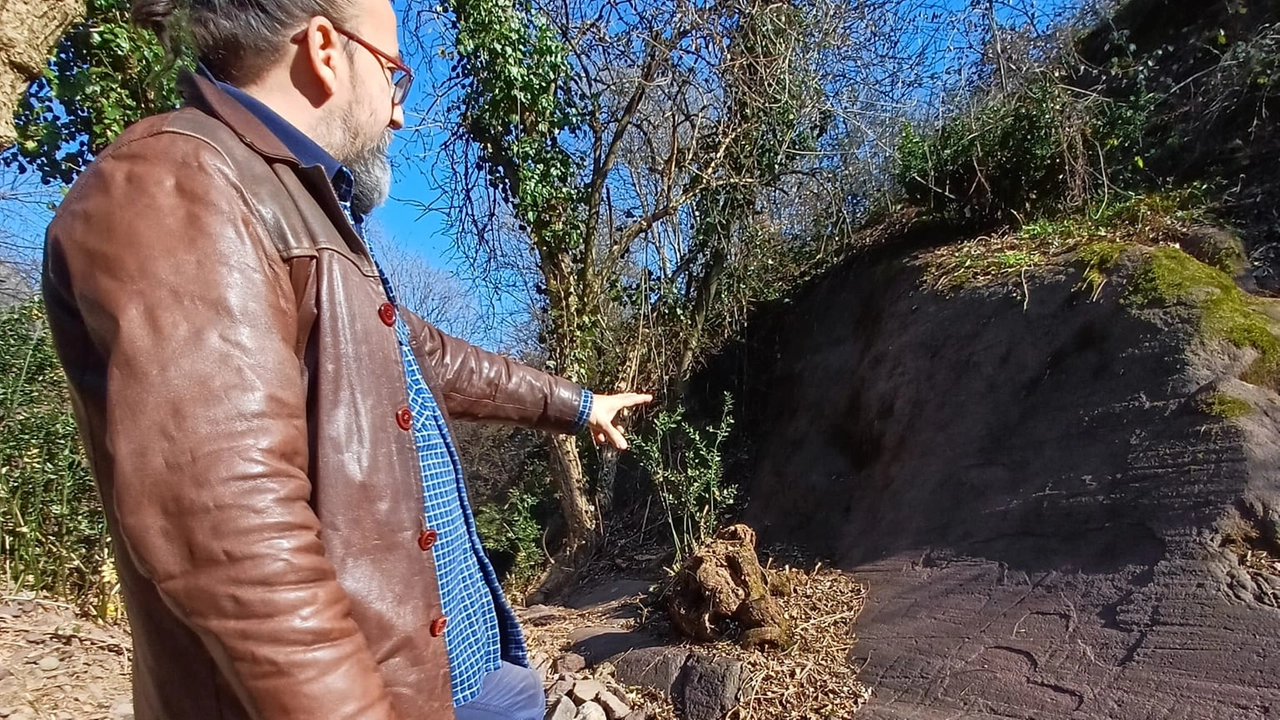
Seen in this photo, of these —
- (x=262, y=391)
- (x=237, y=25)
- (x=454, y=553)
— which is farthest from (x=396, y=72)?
(x=454, y=553)

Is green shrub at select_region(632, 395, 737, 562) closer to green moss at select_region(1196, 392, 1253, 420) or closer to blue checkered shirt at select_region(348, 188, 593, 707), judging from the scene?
green moss at select_region(1196, 392, 1253, 420)

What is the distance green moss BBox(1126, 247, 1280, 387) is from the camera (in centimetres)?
390

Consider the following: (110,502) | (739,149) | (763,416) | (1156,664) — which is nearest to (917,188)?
(739,149)

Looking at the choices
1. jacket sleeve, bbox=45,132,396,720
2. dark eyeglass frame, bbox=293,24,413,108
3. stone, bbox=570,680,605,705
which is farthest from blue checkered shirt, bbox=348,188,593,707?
stone, bbox=570,680,605,705

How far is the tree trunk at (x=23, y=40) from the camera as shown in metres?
4.06

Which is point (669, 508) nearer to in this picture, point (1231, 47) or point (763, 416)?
point (763, 416)

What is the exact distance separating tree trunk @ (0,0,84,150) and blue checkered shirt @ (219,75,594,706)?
12.7 feet

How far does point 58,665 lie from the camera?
13.2 ft

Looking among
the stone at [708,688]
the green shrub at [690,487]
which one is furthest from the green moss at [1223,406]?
the green shrub at [690,487]

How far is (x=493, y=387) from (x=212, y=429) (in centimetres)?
104

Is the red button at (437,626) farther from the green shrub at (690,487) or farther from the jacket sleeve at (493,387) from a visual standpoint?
the green shrub at (690,487)

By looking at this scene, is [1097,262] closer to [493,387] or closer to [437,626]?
[493,387]

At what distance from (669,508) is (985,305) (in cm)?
268

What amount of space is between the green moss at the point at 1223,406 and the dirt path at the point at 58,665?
17.3ft
